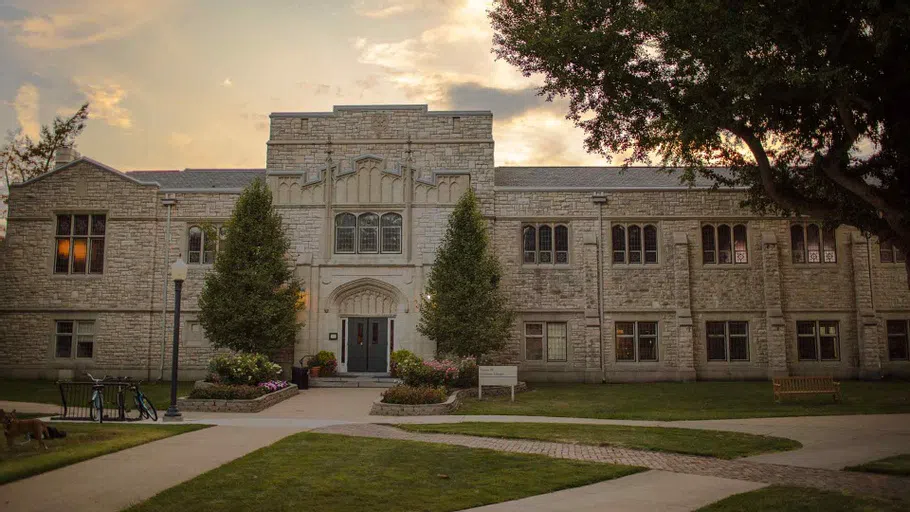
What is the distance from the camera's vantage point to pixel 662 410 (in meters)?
18.0

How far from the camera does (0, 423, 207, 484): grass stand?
9602 millimetres

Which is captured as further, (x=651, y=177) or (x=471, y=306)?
(x=651, y=177)

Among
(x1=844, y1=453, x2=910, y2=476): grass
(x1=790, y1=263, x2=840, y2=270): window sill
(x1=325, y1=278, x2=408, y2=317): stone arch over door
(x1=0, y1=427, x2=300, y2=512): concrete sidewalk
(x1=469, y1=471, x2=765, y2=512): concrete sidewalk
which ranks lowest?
(x1=469, y1=471, x2=765, y2=512): concrete sidewalk

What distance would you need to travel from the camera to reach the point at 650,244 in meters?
27.9

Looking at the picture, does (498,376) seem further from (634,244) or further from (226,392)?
(634,244)

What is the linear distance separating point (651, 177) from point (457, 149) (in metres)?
9.45

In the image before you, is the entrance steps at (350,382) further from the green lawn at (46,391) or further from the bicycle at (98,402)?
the bicycle at (98,402)

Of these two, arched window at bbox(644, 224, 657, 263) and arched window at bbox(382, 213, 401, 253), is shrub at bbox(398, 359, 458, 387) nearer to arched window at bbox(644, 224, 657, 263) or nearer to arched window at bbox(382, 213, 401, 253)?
arched window at bbox(382, 213, 401, 253)

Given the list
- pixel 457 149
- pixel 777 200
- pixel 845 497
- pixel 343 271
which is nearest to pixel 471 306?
pixel 343 271

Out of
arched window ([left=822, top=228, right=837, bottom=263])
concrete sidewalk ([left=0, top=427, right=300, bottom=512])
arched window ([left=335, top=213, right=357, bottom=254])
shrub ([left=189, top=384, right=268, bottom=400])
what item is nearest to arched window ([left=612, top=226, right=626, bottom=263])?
arched window ([left=822, top=228, right=837, bottom=263])

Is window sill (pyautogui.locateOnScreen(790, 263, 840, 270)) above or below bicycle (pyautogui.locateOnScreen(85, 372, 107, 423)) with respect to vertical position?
above

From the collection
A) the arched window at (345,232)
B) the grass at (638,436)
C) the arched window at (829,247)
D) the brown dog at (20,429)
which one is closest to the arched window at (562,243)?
the arched window at (345,232)

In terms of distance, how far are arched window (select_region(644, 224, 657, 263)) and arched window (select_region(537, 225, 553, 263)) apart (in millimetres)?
3856

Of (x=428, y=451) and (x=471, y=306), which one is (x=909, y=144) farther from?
(x=471, y=306)
